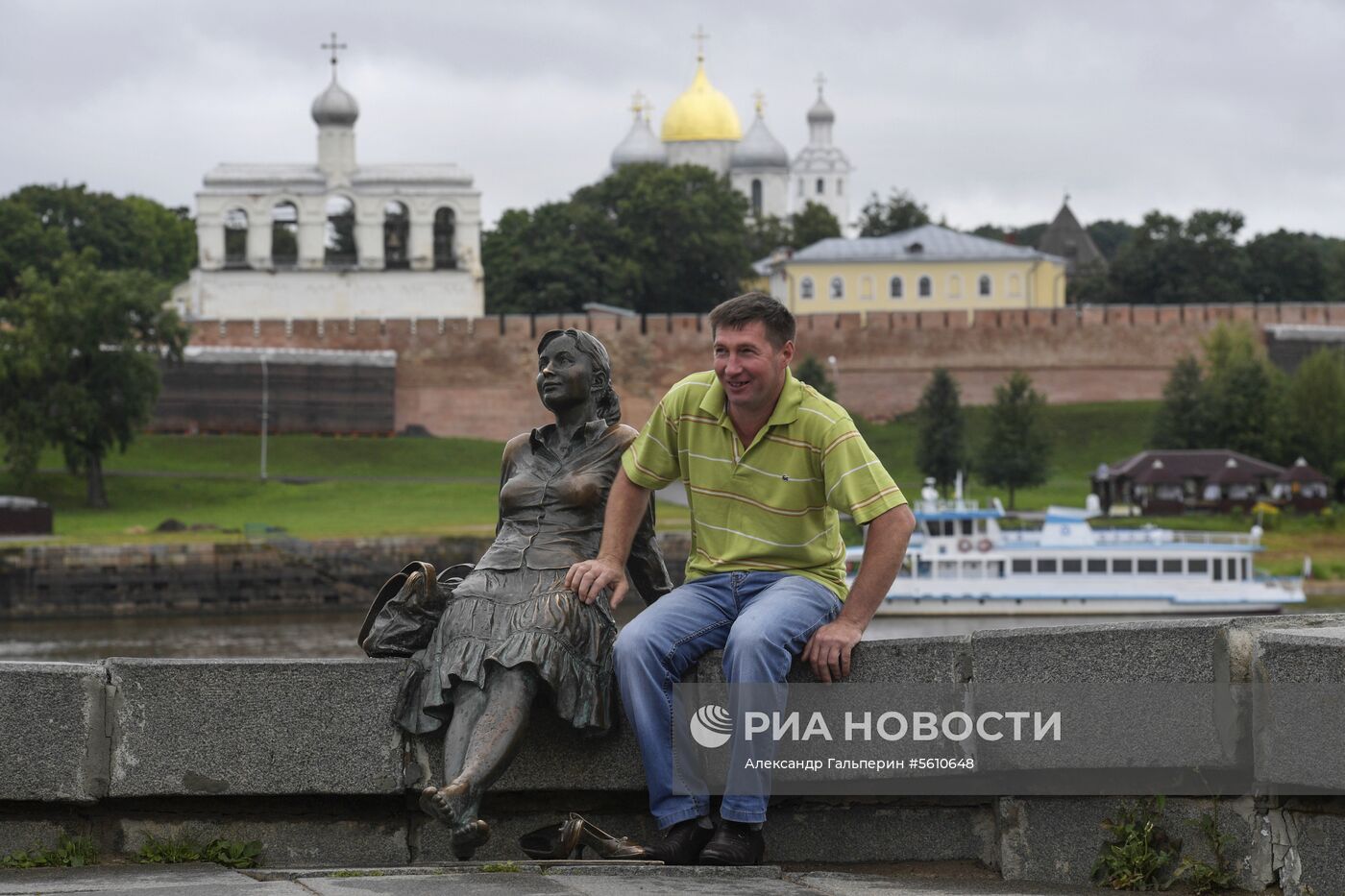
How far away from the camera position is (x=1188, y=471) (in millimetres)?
41656

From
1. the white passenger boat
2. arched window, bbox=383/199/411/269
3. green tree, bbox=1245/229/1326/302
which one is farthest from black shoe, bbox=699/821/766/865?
green tree, bbox=1245/229/1326/302

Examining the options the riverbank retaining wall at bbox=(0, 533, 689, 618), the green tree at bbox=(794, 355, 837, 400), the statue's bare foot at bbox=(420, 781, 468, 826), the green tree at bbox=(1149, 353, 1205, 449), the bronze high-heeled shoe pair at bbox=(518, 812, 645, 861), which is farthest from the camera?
the green tree at bbox=(794, 355, 837, 400)

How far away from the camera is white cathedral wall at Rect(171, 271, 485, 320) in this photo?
201 feet

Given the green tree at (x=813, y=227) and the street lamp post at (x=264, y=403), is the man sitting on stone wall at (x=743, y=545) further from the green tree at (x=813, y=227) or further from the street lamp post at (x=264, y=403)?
the green tree at (x=813, y=227)

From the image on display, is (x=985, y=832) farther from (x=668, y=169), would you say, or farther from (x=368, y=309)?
(x=668, y=169)

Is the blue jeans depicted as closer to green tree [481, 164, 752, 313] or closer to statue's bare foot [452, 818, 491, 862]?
statue's bare foot [452, 818, 491, 862]

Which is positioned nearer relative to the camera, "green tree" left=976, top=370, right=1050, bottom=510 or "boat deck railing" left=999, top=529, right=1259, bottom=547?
"boat deck railing" left=999, top=529, right=1259, bottom=547

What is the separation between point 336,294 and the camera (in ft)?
202

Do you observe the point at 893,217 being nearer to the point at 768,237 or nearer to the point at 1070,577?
the point at 768,237

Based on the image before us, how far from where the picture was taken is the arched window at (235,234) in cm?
6291

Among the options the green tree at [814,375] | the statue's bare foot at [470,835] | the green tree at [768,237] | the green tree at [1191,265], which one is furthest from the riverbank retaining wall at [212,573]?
the green tree at [768,237]

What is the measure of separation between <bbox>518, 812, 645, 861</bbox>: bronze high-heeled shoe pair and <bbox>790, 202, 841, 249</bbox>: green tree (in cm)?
7210

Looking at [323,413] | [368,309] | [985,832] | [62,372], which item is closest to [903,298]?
[368,309]

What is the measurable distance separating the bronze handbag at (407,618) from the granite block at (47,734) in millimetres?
641
